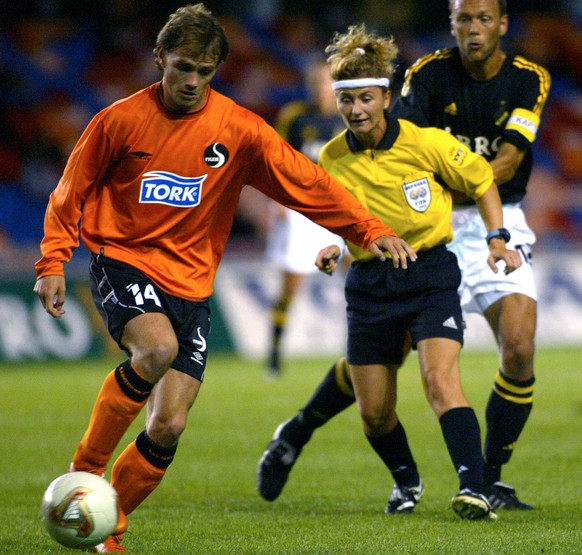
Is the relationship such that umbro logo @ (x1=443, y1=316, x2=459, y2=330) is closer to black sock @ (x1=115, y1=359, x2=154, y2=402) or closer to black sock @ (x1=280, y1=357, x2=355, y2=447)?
black sock @ (x1=280, y1=357, x2=355, y2=447)

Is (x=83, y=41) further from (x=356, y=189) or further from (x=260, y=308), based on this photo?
(x=356, y=189)

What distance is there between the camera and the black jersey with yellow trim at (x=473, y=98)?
5.67 metres

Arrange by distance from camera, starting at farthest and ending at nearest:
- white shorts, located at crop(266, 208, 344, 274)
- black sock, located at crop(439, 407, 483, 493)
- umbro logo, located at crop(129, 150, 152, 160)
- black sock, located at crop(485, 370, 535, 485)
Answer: white shorts, located at crop(266, 208, 344, 274) < black sock, located at crop(485, 370, 535, 485) < black sock, located at crop(439, 407, 483, 493) < umbro logo, located at crop(129, 150, 152, 160)

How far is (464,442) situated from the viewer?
15.5ft

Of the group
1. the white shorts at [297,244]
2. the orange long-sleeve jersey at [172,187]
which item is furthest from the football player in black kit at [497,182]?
the white shorts at [297,244]

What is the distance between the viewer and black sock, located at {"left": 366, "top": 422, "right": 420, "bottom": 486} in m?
5.19

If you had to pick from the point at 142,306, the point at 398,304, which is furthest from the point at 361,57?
the point at 142,306

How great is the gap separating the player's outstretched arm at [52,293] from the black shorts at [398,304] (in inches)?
56.1

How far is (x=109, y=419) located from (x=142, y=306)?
0.42m

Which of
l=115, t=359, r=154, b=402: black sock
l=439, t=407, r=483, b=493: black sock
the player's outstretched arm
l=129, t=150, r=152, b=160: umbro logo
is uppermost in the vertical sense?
l=129, t=150, r=152, b=160: umbro logo

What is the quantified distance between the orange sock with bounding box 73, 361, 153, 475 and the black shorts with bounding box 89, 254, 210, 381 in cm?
16

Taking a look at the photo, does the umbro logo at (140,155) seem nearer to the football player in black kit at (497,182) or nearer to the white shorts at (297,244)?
the football player in black kit at (497,182)

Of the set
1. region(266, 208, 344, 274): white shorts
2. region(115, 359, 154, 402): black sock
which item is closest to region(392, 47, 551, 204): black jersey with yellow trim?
region(115, 359, 154, 402): black sock

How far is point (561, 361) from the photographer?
12359 mm
